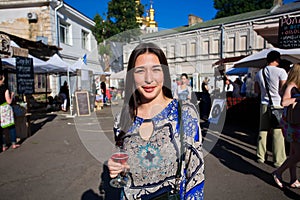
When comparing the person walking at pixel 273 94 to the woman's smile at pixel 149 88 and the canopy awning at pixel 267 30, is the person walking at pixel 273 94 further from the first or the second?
the canopy awning at pixel 267 30

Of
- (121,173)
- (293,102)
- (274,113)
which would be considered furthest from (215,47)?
(121,173)

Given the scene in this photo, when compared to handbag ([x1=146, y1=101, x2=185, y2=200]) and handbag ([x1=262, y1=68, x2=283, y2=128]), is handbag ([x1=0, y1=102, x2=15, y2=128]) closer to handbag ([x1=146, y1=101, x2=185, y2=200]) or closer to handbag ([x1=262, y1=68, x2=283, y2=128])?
handbag ([x1=146, y1=101, x2=185, y2=200])

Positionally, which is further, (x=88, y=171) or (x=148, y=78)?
(x=88, y=171)

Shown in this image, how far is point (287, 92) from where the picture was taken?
3105mm

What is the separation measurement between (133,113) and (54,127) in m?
7.85

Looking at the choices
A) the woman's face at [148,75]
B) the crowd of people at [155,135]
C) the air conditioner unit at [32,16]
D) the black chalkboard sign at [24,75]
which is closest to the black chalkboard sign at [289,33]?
the crowd of people at [155,135]

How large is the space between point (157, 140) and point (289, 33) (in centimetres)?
664

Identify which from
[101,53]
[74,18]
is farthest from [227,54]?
[101,53]

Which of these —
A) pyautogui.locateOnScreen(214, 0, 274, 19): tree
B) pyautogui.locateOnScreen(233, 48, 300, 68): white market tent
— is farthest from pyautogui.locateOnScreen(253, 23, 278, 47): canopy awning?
pyautogui.locateOnScreen(214, 0, 274, 19): tree

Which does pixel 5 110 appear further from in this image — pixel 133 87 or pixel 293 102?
pixel 293 102

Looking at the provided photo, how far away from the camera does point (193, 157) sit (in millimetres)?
1296

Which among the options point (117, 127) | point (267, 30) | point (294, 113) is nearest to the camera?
point (117, 127)

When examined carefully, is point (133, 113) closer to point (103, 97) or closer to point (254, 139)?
point (254, 139)

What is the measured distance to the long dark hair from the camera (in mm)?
1384
